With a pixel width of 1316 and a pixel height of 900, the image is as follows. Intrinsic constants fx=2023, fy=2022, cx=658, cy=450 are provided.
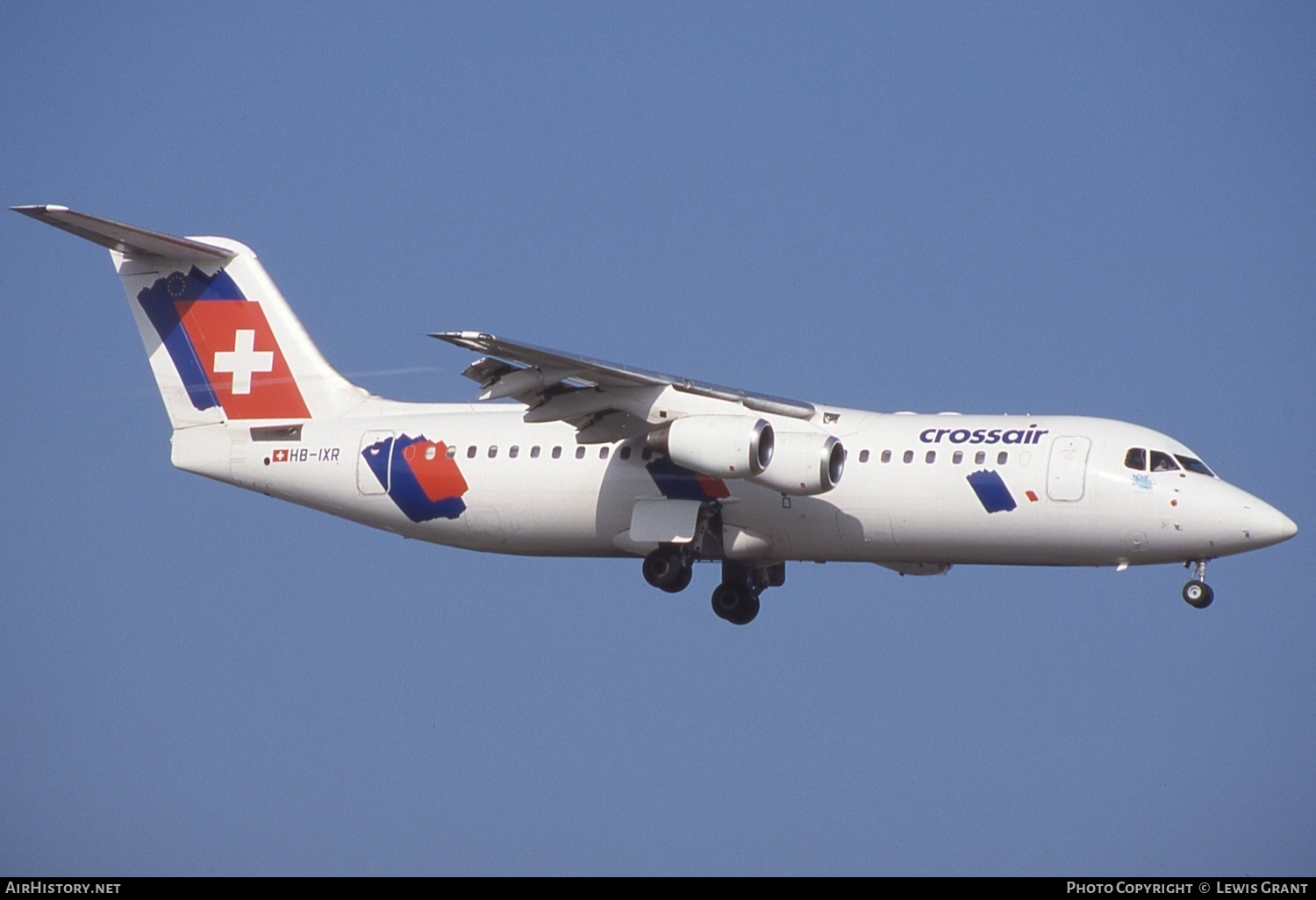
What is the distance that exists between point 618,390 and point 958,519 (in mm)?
4280

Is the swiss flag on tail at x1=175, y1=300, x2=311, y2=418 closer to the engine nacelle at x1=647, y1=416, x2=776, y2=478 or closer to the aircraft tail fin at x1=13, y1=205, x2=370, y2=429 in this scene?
the aircraft tail fin at x1=13, y1=205, x2=370, y2=429

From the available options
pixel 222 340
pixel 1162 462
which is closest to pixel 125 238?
pixel 222 340

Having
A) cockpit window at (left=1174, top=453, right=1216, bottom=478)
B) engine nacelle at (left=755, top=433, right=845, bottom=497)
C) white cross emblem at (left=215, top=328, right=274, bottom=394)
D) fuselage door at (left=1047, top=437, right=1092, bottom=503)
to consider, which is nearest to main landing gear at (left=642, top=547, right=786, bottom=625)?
engine nacelle at (left=755, top=433, right=845, bottom=497)

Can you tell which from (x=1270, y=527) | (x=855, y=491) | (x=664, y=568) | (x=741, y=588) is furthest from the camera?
(x=741, y=588)

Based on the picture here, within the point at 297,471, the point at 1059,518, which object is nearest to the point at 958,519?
the point at 1059,518

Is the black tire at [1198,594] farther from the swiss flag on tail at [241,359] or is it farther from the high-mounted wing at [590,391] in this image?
the swiss flag on tail at [241,359]

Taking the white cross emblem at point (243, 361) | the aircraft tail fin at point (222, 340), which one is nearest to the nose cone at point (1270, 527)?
the aircraft tail fin at point (222, 340)

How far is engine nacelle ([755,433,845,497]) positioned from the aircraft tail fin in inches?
265

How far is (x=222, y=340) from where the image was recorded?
2720 cm

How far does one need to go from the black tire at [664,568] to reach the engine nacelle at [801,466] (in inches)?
76.9

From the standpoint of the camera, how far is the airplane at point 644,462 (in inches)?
902

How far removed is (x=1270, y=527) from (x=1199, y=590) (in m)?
1.08

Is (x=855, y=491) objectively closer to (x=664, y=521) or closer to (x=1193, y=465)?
(x=664, y=521)
